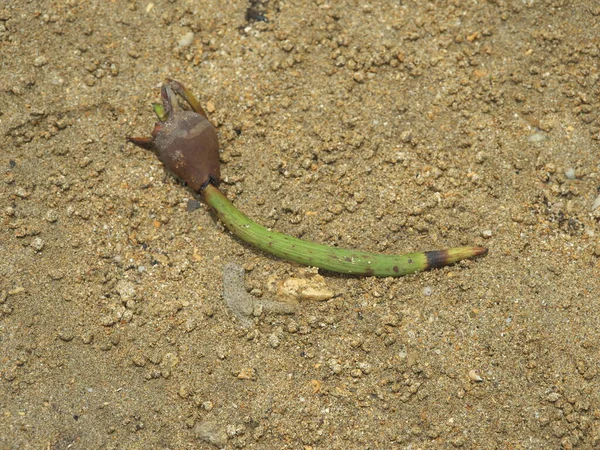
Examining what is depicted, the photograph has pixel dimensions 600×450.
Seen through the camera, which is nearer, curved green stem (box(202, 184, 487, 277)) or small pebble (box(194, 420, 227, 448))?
small pebble (box(194, 420, 227, 448))

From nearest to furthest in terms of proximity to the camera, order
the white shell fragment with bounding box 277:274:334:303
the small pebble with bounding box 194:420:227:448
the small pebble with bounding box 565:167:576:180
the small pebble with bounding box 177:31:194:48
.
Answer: the small pebble with bounding box 194:420:227:448 → the white shell fragment with bounding box 277:274:334:303 → the small pebble with bounding box 565:167:576:180 → the small pebble with bounding box 177:31:194:48

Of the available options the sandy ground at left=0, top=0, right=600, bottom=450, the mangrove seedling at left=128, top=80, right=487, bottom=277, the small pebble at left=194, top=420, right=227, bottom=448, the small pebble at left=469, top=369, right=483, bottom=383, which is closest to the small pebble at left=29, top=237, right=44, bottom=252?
the sandy ground at left=0, top=0, right=600, bottom=450

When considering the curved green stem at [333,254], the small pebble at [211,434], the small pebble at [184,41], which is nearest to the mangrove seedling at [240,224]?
the curved green stem at [333,254]

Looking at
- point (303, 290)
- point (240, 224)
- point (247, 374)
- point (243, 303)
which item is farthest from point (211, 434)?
point (240, 224)

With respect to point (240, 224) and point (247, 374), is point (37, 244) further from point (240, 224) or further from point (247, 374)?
point (247, 374)

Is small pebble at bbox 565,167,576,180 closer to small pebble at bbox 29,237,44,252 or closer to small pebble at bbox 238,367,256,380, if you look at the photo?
small pebble at bbox 238,367,256,380
